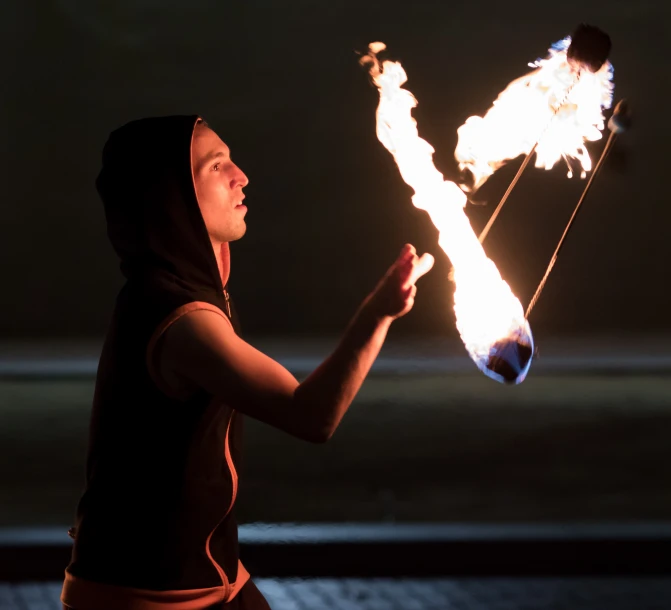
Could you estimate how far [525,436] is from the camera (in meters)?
9.23

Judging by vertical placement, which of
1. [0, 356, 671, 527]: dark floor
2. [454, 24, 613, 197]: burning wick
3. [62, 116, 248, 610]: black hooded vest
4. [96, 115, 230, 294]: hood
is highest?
[454, 24, 613, 197]: burning wick

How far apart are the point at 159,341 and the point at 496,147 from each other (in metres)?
0.94

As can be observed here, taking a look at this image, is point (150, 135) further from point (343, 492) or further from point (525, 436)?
point (525, 436)

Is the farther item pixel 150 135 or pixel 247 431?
pixel 247 431

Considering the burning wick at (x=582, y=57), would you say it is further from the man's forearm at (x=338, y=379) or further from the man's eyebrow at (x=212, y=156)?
the man's eyebrow at (x=212, y=156)

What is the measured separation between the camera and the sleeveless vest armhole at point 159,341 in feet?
6.63

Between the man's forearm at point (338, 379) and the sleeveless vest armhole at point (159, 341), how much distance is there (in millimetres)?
246

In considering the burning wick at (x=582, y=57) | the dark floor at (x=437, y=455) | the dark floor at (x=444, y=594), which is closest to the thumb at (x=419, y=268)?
the burning wick at (x=582, y=57)

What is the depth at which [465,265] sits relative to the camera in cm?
206

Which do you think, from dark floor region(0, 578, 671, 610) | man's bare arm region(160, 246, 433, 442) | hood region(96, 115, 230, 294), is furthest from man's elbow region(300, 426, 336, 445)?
dark floor region(0, 578, 671, 610)

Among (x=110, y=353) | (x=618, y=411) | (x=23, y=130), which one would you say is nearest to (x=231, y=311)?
(x=110, y=353)

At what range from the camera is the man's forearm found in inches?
75.5

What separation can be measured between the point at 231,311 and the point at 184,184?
1.08 ft

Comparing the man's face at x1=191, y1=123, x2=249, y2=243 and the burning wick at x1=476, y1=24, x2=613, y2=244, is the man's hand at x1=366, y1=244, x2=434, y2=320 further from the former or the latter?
the man's face at x1=191, y1=123, x2=249, y2=243
